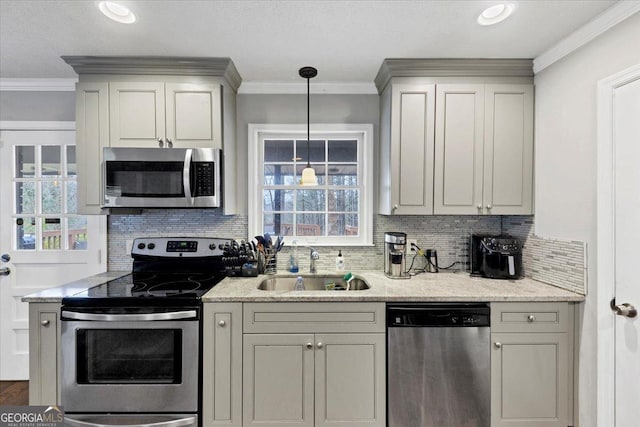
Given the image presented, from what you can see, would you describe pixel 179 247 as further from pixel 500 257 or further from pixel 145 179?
pixel 500 257

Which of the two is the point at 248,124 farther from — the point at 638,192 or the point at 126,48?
the point at 638,192

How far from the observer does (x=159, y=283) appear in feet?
6.92

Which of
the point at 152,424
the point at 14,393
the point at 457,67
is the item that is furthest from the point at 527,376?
the point at 14,393

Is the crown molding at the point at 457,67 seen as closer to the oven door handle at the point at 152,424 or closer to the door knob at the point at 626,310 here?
the door knob at the point at 626,310

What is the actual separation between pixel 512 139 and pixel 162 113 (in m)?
2.42

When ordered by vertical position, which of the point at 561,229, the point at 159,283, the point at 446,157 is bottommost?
the point at 159,283

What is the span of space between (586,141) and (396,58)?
4.01 ft

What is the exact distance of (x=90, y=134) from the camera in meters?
2.13

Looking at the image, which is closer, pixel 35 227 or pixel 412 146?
pixel 412 146

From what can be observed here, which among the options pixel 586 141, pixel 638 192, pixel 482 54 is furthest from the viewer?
pixel 482 54

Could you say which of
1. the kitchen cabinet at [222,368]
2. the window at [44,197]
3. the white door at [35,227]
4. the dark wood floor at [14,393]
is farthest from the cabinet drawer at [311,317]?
the dark wood floor at [14,393]

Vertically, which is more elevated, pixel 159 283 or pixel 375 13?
pixel 375 13

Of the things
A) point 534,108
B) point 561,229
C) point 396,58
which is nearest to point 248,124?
point 396,58

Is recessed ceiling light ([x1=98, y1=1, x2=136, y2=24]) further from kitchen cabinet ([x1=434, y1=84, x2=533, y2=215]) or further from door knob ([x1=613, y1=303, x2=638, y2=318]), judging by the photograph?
door knob ([x1=613, y1=303, x2=638, y2=318])
